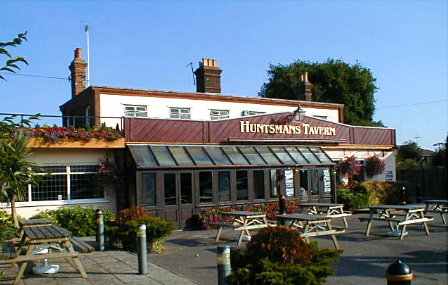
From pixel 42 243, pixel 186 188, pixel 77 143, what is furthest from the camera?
pixel 186 188

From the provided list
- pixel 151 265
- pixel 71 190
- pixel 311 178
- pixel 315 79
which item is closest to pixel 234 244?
pixel 151 265

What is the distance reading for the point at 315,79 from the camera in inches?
2085

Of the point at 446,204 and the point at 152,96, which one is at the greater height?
the point at 152,96

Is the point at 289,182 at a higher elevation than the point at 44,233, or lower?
higher

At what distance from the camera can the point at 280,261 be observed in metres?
6.40

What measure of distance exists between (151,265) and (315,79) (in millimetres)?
44024

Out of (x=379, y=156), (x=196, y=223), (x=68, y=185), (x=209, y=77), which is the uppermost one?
(x=209, y=77)

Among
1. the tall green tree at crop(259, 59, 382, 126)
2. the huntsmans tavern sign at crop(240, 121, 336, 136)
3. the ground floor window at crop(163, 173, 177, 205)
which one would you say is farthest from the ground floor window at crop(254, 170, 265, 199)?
the tall green tree at crop(259, 59, 382, 126)

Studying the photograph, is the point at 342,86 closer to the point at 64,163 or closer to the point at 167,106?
the point at 167,106

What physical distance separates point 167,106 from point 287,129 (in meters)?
5.52

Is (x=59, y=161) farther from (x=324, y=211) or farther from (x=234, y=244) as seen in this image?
(x=324, y=211)

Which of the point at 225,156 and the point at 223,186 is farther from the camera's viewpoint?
the point at 225,156

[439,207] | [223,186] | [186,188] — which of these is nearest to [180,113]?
[223,186]

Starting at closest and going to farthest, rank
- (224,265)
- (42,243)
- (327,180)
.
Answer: (224,265) → (42,243) → (327,180)
